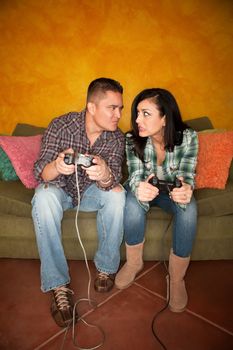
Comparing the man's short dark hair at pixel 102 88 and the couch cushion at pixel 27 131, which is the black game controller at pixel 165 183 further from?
the couch cushion at pixel 27 131

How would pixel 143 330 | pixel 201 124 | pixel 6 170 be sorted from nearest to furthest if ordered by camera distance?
pixel 143 330 < pixel 6 170 < pixel 201 124

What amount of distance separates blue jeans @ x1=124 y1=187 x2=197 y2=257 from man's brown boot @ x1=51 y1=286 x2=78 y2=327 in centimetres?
40

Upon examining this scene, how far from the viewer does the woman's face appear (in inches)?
58.4

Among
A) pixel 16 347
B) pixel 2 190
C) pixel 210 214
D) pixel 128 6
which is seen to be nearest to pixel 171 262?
pixel 210 214

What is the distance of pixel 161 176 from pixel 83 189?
0.47 m

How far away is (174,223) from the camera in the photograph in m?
1.40

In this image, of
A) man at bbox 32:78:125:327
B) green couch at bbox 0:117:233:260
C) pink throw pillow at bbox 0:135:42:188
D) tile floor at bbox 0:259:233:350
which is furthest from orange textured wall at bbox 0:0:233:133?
tile floor at bbox 0:259:233:350

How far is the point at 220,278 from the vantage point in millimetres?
1586

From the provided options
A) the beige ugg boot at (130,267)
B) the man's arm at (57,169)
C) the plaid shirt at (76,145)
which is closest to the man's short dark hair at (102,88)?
the plaid shirt at (76,145)

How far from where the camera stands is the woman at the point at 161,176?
53.5 inches

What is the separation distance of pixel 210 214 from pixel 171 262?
A: 1.31 ft

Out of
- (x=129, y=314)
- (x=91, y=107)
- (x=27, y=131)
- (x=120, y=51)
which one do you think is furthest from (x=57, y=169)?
(x=120, y=51)

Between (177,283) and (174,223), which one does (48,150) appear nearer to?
(174,223)

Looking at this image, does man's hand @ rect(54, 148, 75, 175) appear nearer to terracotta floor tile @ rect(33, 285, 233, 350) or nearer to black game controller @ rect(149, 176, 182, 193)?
black game controller @ rect(149, 176, 182, 193)
